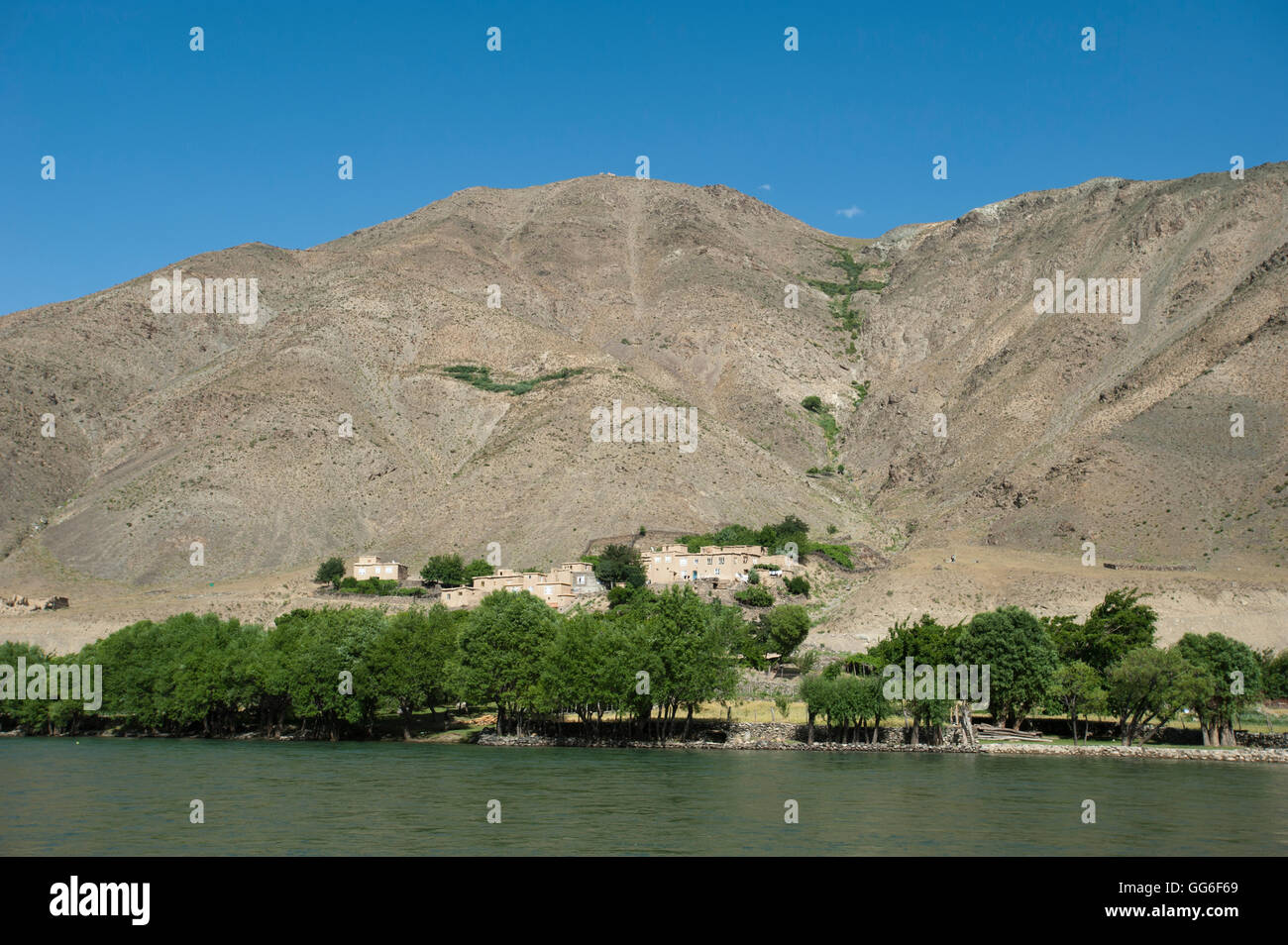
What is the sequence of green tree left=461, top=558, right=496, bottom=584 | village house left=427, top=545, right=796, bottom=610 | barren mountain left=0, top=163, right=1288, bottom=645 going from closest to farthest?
village house left=427, top=545, right=796, bottom=610 < green tree left=461, top=558, right=496, bottom=584 < barren mountain left=0, top=163, right=1288, bottom=645

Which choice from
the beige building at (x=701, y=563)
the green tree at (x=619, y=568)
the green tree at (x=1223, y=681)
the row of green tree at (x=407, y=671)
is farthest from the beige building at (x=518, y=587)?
the green tree at (x=1223, y=681)

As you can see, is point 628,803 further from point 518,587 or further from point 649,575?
point 649,575

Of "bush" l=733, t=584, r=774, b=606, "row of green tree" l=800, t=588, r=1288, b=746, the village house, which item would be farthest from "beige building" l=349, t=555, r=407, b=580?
"row of green tree" l=800, t=588, r=1288, b=746

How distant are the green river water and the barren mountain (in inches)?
1563

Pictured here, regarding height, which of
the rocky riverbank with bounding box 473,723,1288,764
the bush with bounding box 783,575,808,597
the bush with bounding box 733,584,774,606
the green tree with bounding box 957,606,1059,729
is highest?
the bush with bounding box 783,575,808,597

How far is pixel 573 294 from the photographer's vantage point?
19850 centimetres

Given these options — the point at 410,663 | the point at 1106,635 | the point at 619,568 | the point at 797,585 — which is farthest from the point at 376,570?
the point at 1106,635

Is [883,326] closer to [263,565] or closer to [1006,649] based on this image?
[263,565]

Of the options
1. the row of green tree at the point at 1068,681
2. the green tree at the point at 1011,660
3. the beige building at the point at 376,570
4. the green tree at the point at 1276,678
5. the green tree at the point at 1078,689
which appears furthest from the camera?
the beige building at the point at 376,570

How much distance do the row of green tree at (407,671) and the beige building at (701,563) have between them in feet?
70.3

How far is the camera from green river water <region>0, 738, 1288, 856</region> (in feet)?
94.6

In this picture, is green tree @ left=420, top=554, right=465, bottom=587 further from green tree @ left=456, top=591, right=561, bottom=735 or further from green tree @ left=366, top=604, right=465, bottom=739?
green tree @ left=456, top=591, right=561, bottom=735

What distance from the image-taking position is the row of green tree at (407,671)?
6219 centimetres

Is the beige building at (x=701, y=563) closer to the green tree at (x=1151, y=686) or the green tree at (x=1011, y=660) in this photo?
the green tree at (x=1011, y=660)
